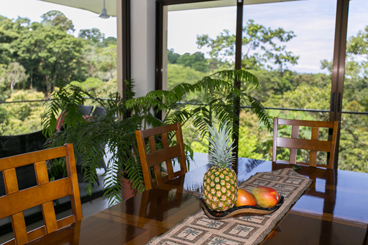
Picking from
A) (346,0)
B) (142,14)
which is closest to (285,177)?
(346,0)

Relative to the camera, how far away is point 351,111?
337cm

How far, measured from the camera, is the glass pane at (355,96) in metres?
3.26

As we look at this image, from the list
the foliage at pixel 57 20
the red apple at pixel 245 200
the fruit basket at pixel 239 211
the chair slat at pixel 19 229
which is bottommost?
the chair slat at pixel 19 229

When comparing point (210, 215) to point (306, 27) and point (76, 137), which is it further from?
point (306, 27)

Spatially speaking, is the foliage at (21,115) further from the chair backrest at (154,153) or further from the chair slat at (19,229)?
the chair slat at (19,229)

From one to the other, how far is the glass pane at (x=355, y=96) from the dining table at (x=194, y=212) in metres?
1.70

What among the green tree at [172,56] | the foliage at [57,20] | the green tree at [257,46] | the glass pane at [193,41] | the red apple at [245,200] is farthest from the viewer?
the green tree at [172,56]

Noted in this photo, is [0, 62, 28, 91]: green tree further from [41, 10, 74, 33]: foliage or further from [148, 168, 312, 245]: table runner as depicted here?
[148, 168, 312, 245]: table runner

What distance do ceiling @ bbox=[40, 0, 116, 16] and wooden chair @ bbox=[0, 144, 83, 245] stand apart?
2.16m

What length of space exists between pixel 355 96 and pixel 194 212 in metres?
2.56

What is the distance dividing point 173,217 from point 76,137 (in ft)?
5.83

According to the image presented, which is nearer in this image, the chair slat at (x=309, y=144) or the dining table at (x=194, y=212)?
the dining table at (x=194, y=212)

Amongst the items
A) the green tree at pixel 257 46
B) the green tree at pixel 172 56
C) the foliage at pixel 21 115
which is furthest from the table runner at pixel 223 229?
the green tree at pixel 172 56

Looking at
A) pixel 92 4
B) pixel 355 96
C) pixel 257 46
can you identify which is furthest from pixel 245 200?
pixel 92 4
